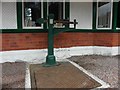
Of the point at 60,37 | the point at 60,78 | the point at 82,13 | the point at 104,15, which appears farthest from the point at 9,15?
the point at 104,15

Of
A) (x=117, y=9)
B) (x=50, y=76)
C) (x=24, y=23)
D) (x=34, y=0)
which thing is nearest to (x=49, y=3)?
(x=34, y=0)

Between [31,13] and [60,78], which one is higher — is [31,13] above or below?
above

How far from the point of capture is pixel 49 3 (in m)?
7.15

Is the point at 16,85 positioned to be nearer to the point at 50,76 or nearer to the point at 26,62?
the point at 50,76

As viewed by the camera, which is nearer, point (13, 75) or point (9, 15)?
point (13, 75)

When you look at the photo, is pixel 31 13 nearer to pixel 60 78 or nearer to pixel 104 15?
pixel 104 15

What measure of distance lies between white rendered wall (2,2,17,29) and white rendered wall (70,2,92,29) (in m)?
2.28

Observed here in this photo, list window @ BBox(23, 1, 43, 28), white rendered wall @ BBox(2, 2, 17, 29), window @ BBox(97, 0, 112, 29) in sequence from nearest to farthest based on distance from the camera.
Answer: white rendered wall @ BBox(2, 2, 17, 29), window @ BBox(23, 1, 43, 28), window @ BBox(97, 0, 112, 29)

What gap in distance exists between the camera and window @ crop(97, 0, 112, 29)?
7754 mm

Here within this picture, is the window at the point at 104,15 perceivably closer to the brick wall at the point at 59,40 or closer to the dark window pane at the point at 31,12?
the brick wall at the point at 59,40

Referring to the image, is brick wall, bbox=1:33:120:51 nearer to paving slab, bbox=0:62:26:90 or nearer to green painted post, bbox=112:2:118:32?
green painted post, bbox=112:2:118:32

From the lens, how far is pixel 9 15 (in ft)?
22.0

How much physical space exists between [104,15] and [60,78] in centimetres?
432

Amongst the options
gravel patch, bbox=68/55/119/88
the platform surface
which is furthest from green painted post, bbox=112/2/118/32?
the platform surface
